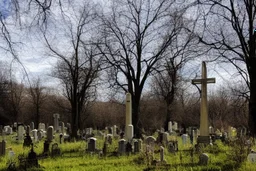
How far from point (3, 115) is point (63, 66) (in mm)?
19279

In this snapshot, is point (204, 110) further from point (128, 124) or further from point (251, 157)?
point (251, 157)

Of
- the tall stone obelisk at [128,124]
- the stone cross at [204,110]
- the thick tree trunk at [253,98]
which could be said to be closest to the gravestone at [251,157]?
the stone cross at [204,110]

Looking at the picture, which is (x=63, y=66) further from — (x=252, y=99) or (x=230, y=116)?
(x=230, y=116)

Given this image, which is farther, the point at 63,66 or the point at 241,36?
the point at 63,66

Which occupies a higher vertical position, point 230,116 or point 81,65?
point 81,65

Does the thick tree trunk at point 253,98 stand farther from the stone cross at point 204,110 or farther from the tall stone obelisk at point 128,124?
the tall stone obelisk at point 128,124

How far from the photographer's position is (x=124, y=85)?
65.1 feet

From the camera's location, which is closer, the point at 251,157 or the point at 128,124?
the point at 251,157

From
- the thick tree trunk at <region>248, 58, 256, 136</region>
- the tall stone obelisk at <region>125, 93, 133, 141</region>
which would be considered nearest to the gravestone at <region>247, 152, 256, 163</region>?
the thick tree trunk at <region>248, 58, 256, 136</region>

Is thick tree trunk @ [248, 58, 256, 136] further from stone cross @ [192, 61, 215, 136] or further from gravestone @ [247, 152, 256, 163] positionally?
gravestone @ [247, 152, 256, 163]

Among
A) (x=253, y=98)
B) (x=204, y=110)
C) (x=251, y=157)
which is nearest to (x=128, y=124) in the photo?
(x=204, y=110)

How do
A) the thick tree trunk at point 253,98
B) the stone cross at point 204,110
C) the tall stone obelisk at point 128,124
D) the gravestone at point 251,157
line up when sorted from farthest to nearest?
the tall stone obelisk at point 128,124
the thick tree trunk at point 253,98
the stone cross at point 204,110
the gravestone at point 251,157

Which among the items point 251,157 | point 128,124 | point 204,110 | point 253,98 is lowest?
point 251,157

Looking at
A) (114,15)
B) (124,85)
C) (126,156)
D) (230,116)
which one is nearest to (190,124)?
(230,116)
